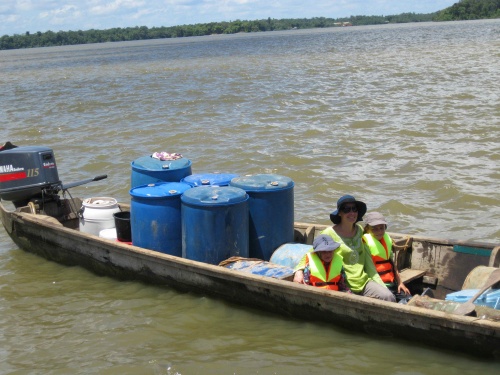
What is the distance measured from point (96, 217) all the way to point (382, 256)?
392 cm

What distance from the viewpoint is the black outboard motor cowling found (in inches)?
370

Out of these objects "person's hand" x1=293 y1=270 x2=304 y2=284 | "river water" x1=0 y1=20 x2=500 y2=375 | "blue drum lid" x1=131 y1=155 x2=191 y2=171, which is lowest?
"river water" x1=0 y1=20 x2=500 y2=375

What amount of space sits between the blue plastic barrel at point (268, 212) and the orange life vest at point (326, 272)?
1.06 metres

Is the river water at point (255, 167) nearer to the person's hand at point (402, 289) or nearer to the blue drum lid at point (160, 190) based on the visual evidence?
the person's hand at point (402, 289)

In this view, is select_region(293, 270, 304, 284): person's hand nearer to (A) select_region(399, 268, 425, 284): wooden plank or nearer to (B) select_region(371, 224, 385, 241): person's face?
(B) select_region(371, 224, 385, 241): person's face

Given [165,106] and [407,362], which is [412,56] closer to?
[165,106]

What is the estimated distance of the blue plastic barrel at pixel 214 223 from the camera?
7316 mm

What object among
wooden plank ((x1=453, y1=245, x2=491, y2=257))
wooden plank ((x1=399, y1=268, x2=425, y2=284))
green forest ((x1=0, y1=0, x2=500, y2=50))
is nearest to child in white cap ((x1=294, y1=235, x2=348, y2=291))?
wooden plank ((x1=399, y1=268, x2=425, y2=284))

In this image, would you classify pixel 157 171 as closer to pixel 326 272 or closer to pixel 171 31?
pixel 326 272

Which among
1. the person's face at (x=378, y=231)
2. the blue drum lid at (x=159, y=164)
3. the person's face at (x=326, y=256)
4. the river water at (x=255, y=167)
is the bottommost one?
the river water at (x=255, y=167)

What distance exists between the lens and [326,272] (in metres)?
6.76

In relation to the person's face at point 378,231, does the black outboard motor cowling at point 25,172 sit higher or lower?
higher

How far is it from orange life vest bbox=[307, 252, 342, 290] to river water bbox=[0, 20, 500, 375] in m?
0.46

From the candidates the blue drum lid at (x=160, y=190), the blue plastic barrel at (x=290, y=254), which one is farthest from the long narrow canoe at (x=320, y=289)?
the blue drum lid at (x=160, y=190)
